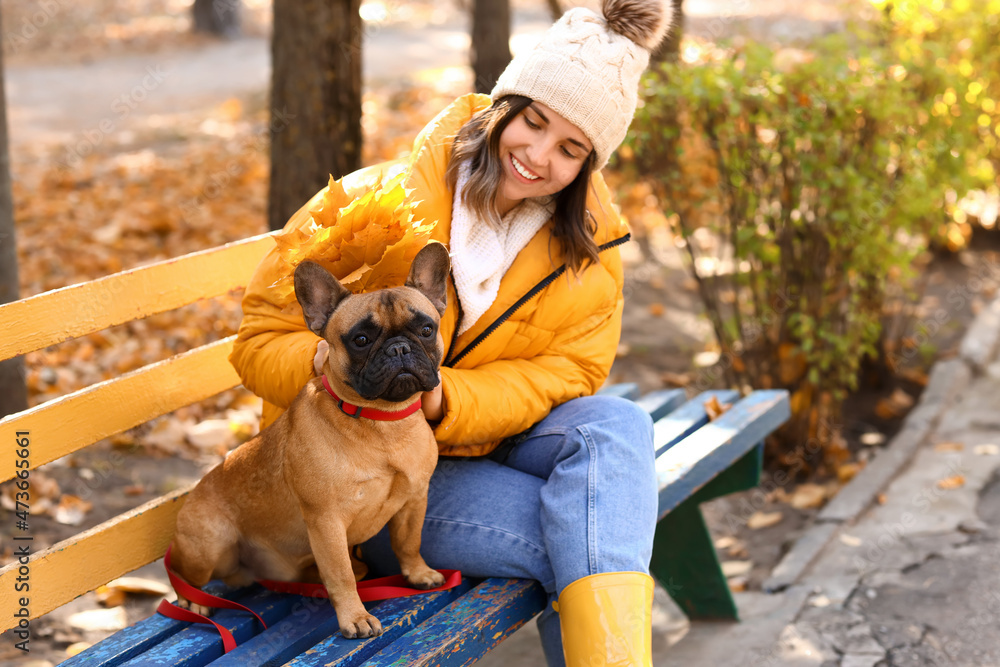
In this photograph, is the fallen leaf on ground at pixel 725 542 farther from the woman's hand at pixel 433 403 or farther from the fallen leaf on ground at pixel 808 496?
the woman's hand at pixel 433 403

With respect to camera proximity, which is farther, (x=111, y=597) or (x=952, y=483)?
(x=952, y=483)

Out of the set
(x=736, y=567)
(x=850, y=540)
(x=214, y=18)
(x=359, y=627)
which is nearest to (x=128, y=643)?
(x=359, y=627)

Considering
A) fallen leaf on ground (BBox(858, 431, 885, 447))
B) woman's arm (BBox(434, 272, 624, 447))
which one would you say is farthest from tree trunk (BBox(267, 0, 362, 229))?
fallen leaf on ground (BBox(858, 431, 885, 447))

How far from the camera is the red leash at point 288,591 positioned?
264cm

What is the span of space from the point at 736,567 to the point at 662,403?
37.8 inches

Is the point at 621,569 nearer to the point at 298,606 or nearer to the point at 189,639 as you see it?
the point at 298,606

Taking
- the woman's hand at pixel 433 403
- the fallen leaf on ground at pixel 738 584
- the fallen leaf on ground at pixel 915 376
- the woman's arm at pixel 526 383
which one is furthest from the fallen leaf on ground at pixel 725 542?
the woman's hand at pixel 433 403

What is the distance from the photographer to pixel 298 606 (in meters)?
2.72

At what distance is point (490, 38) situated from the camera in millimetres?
8625

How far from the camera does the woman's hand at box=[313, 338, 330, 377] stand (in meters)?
2.55

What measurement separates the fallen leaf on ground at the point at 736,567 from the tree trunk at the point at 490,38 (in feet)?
17.6

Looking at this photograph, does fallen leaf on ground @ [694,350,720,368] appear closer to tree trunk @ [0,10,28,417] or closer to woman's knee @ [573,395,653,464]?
woman's knee @ [573,395,653,464]

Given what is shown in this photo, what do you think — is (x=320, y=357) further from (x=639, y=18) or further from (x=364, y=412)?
(x=639, y=18)

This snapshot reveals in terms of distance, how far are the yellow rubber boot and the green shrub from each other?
2.52 metres
